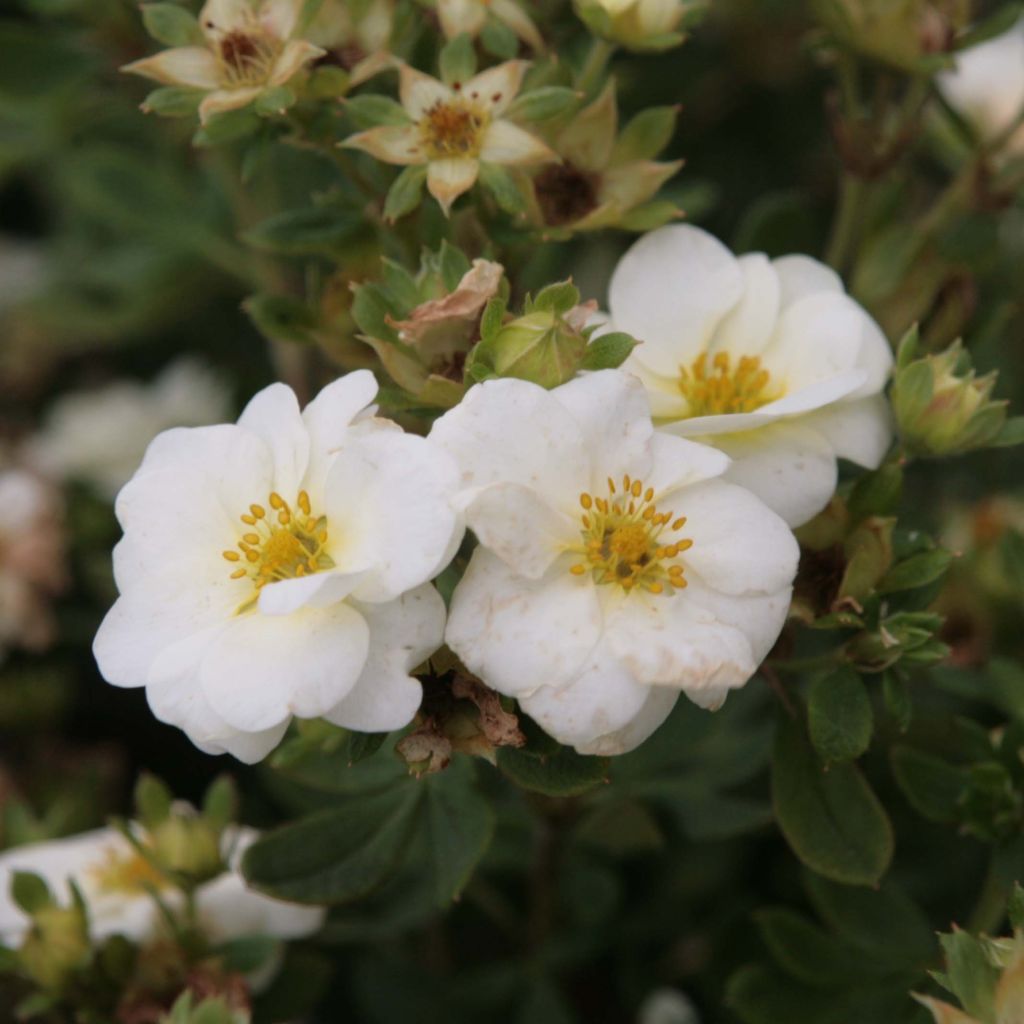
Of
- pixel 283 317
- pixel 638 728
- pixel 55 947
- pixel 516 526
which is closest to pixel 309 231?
pixel 283 317

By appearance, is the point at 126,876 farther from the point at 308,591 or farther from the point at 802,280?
the point at 802,280

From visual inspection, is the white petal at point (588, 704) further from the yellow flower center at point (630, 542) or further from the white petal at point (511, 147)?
the white petal at point (511, 147)

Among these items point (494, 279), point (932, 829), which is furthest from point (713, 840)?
point (494, 279)

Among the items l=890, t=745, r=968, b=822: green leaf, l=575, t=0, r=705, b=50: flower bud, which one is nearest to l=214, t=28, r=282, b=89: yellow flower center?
l=575, t=0, r=705, b=50: flower bud

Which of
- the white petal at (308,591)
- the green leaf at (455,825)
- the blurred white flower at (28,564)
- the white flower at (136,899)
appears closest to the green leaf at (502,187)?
the white petal at (308,591)

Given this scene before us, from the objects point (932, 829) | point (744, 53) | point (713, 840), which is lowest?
point (713, 840)

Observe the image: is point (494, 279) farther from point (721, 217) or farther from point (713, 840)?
point (721, 217)
